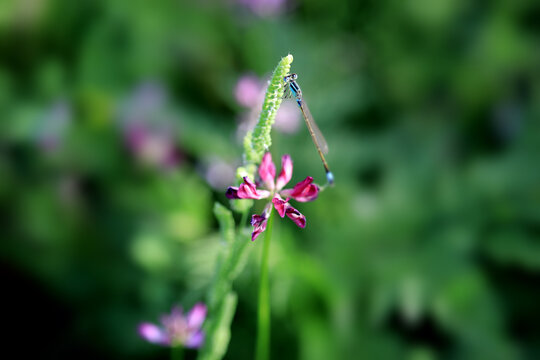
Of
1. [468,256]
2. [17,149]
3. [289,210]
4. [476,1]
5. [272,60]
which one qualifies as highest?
[476,1]

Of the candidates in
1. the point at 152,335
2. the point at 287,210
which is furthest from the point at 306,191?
the point at 152,335

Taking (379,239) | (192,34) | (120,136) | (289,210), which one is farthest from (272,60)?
(289,210)

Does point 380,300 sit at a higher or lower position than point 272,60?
lower

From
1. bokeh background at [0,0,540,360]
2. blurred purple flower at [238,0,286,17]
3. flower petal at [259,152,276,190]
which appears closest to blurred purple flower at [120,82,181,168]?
bokeh background at [0,0,540,360]

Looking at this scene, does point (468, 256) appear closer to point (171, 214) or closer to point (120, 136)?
point (171, 214)

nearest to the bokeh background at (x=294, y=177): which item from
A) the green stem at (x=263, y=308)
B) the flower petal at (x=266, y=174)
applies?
the green stem at (x=263, y=308)

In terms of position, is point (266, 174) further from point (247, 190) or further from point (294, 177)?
point (294, 177)

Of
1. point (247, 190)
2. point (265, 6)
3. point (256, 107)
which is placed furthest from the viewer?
point (265, 6)
